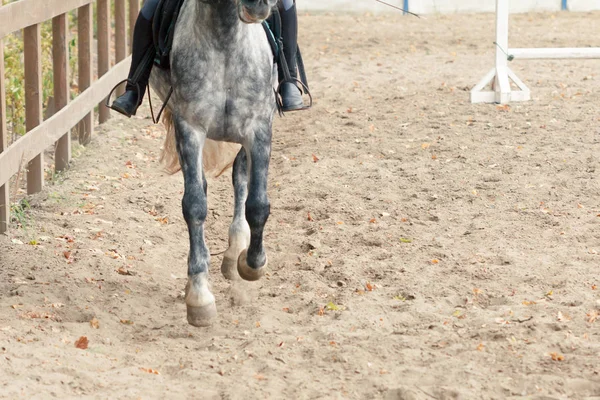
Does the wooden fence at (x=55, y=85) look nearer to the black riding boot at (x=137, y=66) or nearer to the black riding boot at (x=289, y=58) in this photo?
the black riding boot at (x=137, y=66)

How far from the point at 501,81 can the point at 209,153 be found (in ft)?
15.3

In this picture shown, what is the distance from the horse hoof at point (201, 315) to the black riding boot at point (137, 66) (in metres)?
1.32

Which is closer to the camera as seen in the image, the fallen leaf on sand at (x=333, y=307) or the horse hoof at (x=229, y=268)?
the fallen leaf on sand at (x=333, y=307)

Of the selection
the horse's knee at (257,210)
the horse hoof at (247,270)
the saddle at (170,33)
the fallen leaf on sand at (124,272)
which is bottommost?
the fallen leaf on sand at (124,272)

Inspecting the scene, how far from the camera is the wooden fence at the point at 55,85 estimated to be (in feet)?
21.1

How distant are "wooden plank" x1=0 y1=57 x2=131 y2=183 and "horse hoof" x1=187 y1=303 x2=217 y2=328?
1.94 meters

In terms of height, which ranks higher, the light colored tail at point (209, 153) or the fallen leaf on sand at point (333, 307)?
the light colored tail at point (209, 153)

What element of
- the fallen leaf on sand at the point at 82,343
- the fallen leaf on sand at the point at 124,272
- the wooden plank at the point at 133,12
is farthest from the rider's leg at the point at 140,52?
the wooden plank at the point at 133,12

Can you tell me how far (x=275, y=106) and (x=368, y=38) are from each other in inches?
407

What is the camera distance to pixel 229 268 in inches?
229

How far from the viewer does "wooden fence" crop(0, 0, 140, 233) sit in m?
6.42

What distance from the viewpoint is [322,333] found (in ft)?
15.8

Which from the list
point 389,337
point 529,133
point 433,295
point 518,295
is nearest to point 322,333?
point 389,337

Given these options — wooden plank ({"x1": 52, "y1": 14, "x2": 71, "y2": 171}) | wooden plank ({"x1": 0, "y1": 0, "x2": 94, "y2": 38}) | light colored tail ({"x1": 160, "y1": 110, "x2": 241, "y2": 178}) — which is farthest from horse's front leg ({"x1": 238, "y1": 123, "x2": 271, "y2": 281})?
wooden plank ({"x1": 52, "y1": 14, "x2": 71, "y2": 171})
